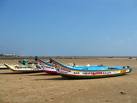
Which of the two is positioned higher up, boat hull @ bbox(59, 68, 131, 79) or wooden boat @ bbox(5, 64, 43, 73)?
wooden boat @ bbox(5, 64, 43, 73)

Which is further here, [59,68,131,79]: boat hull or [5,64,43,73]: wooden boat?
[5,64,43,73]: wooden boat

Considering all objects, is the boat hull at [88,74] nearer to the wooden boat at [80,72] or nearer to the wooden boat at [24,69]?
the wooden boat at [80,72]

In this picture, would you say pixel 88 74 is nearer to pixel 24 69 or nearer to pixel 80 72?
pixel 80 72

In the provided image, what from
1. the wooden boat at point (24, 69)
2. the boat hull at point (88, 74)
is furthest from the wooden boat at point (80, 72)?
the wooden boat at point (24, 69)

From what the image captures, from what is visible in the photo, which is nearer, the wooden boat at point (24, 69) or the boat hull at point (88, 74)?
the boat hull at point (88, 74)

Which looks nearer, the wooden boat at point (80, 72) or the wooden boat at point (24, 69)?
the wooden boat at point (80, 72)

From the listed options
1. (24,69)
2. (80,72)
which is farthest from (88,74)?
(24,69)

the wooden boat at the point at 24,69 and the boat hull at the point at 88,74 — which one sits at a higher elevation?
the wooden boat at the point at 24,69

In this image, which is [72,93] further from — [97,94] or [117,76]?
[117,76]

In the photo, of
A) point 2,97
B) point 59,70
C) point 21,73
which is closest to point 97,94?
point 2,97

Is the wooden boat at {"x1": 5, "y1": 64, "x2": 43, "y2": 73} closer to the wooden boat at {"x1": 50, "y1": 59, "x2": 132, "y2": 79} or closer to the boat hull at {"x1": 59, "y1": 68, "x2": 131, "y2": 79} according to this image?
the wooden boat at {"x1": 50, "y1": 59, "x2": 132, "y2": 79}

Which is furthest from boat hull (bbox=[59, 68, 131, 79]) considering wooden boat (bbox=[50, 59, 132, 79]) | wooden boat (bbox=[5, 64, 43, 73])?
wooden boat (bbox=[5, 64, 43, 73])

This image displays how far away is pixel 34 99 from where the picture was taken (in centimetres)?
1141

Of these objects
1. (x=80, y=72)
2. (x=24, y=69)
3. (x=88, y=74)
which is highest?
(x=24, y=69)
